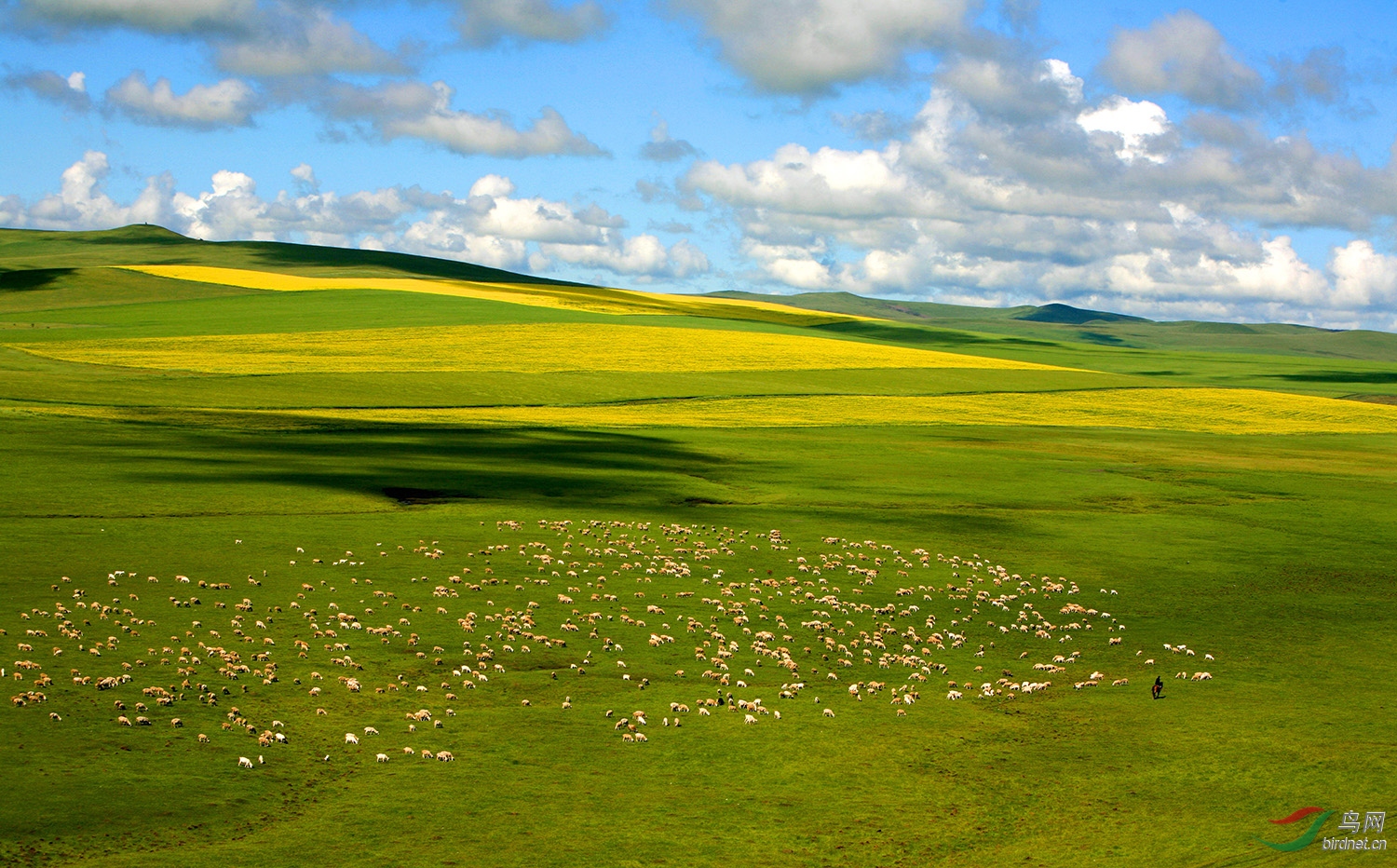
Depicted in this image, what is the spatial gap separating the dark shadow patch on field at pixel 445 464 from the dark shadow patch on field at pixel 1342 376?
371ft

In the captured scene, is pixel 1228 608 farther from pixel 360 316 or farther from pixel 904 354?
pixel 360 316

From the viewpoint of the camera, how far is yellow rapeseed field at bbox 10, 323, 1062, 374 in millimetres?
93750

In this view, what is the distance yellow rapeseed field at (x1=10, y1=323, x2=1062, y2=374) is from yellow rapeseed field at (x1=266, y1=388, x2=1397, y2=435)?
16.9m

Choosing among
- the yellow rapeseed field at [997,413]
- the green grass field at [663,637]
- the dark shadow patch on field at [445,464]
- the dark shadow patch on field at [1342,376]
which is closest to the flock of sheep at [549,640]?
the green grass field at [663,637]

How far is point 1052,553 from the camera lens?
142 ft

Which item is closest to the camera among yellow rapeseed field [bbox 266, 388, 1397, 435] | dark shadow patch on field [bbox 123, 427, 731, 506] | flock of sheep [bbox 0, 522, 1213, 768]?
flock of sheep [bbox 0, 522, 1213, 768]

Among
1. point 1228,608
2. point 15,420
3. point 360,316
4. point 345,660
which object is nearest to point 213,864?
point 345,660

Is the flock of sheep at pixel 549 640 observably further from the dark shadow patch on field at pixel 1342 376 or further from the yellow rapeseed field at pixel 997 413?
the dark shadow patch on field at pixel 1342 376

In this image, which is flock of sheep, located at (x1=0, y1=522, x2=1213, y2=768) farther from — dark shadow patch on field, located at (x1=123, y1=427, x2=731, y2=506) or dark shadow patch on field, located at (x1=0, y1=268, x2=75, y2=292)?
dark shadow patch on field, located at (x1=0, y1=268, x2=75, y2=292)

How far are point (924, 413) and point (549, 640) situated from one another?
61941mm

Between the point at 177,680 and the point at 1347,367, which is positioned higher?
the point at 1347,367

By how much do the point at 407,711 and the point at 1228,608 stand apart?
83.0 ft

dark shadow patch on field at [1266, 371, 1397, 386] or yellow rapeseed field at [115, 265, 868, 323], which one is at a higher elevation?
yellow rapeseed field at [115, 265, 868, 323]

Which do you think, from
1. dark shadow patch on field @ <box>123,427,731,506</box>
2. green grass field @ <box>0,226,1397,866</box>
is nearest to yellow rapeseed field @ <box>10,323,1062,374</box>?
green grass field @ <box>0,226,1397,866</box>
